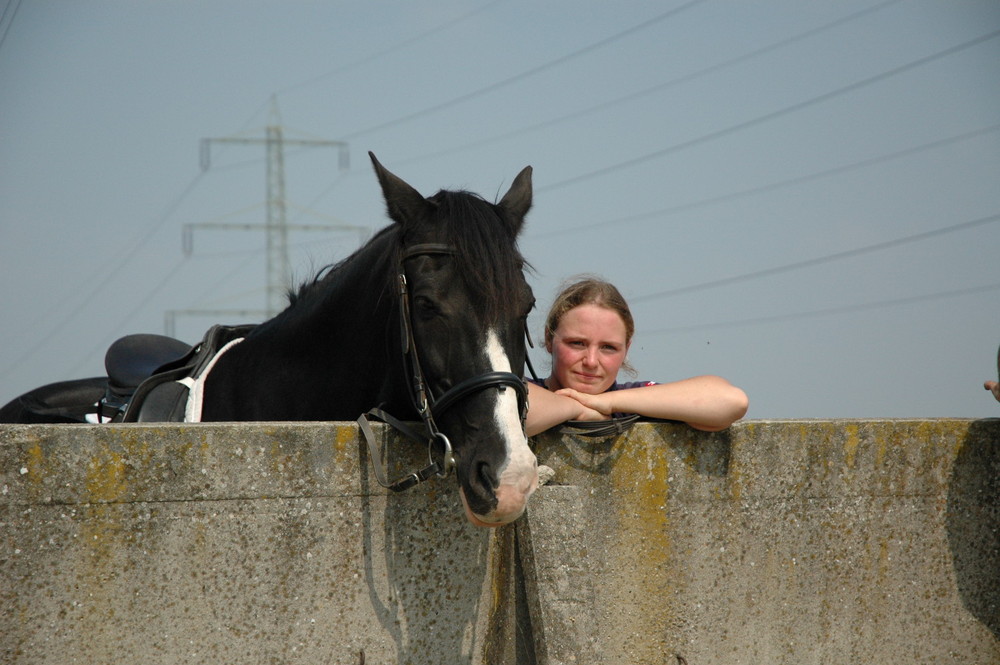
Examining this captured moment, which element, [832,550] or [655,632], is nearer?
[655,632]

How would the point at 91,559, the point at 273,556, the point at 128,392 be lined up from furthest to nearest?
the point at 128,392 → the point at 273,556 → the point at 91,559

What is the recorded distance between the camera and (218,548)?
119 inches

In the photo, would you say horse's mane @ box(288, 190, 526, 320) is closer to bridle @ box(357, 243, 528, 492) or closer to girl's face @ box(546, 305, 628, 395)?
bridle @ box(357, 243, 528, 492)

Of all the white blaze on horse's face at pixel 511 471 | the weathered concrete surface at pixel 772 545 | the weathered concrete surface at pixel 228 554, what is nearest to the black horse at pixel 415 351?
the white blaze on horse's face at pixel 511 471

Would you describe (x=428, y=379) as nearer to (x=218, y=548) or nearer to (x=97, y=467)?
(x=218, y=548)

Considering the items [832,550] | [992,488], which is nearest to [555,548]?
[832,550]

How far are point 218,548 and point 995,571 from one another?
3.09 m

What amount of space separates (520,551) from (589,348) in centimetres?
82

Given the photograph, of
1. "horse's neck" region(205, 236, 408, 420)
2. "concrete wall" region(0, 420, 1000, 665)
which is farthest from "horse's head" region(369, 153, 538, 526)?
"concrete wall" region(0, 420, 1000, 665)

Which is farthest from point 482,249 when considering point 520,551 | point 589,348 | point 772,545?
point 772,545

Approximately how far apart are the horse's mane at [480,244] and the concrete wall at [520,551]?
587mm

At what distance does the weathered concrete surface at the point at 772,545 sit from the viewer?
3.37 metres

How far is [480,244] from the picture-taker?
3246 millimetres

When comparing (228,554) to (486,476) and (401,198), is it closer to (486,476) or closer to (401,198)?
(486,476)
